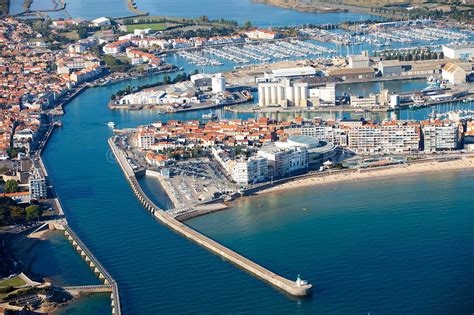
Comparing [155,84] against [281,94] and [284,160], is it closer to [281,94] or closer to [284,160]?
[281,94]

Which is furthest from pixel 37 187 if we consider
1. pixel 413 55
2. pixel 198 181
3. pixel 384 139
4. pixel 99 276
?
pixel 413 55

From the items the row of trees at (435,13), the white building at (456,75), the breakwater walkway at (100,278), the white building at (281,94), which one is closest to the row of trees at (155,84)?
the white building at (281,94)

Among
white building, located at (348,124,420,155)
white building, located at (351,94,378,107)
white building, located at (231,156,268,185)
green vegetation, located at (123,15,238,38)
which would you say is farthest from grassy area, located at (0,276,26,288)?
green vegetation, located at (123,15,238,38)

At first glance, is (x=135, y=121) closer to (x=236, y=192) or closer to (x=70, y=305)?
(x=236, y=192)

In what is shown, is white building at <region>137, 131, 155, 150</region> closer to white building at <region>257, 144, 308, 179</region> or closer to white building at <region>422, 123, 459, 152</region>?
white building at <region>257, 144, 308, 179</region>

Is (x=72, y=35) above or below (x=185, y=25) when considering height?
below

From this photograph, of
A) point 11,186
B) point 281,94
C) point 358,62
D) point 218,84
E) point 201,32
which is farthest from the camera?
point 201,32

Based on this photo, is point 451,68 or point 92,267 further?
point 451,68
